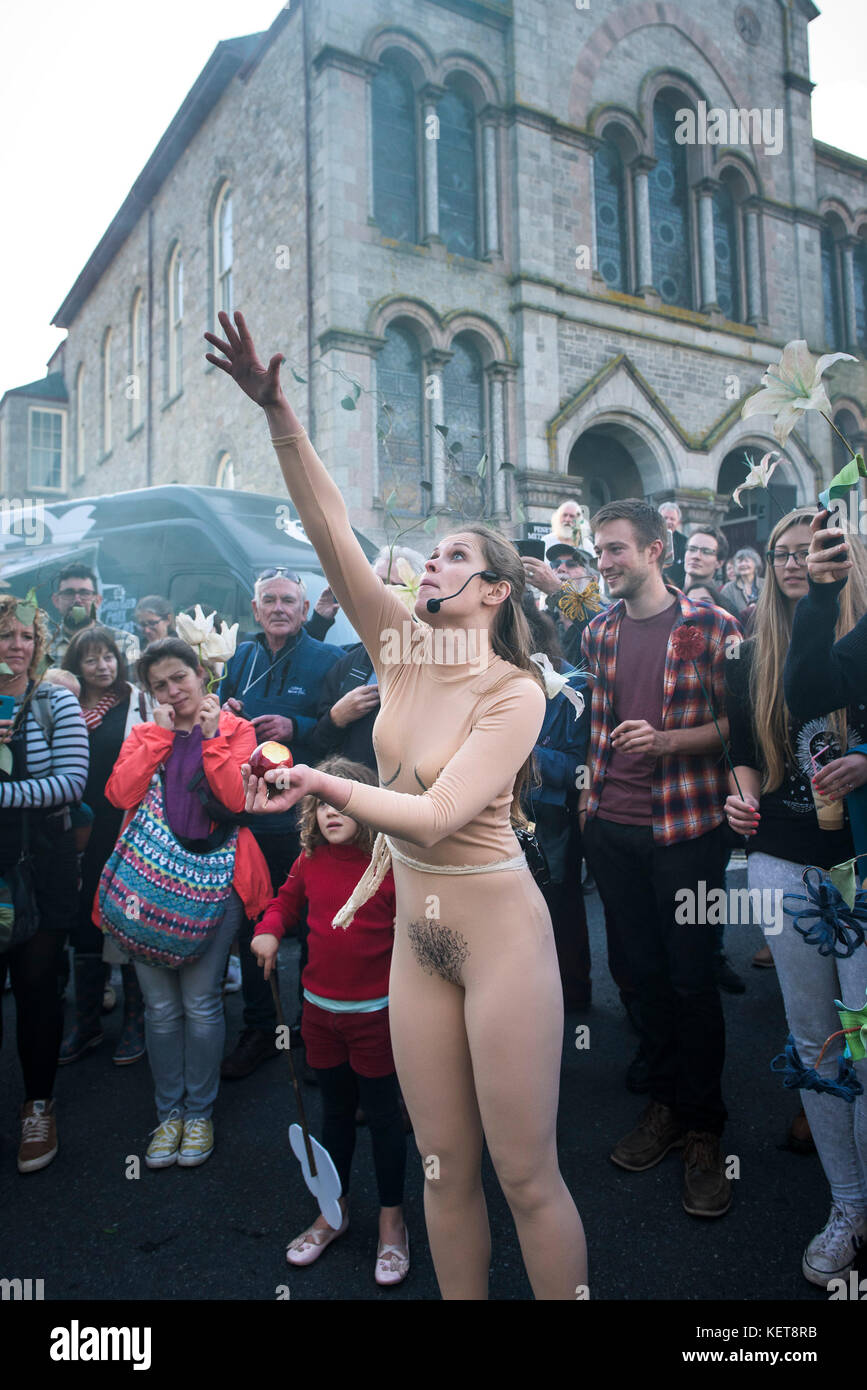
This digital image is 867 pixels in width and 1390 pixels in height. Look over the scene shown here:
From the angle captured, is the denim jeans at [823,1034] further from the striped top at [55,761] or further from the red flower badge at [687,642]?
the striped top at [55,761]

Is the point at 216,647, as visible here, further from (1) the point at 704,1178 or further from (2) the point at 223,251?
(2) the point at 223,251

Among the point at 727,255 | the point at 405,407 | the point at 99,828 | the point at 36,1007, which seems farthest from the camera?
the point at 727,255

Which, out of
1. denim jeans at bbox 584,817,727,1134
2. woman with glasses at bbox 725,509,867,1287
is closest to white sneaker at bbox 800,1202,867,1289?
woman with glasses at bbox 725,509,867,1287

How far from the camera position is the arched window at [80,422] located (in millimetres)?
28000

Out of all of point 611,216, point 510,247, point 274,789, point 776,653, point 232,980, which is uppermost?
point 611,216

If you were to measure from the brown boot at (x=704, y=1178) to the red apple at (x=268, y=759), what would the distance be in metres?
2.27

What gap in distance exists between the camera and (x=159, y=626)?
20.6ft

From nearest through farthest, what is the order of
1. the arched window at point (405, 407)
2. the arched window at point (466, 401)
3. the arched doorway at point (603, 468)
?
the arched window at point (405, 407)
the arched window at point (466, 401)
the arched doorway at point (603, 468)

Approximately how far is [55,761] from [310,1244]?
6.75 ft

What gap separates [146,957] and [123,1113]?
86 cm

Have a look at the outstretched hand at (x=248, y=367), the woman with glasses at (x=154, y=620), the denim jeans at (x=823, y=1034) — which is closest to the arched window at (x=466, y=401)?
the woman with glasses at (x=154, y=620)

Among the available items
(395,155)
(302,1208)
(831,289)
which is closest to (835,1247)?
(302,1208)

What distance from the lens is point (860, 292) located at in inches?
822
